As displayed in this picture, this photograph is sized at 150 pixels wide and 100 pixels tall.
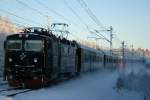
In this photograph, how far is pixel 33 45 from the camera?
21.1 m

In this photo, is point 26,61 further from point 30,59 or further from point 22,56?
point 22,56

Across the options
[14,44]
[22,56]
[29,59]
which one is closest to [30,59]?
[29,59]

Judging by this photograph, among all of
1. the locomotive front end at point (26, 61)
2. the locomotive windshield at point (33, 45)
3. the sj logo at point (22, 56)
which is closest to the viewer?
the locomotive front end at point (26, 61)

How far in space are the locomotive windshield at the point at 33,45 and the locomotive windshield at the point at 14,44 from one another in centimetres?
42

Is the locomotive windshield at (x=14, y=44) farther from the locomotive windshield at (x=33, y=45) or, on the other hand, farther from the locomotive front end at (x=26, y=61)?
the locomotive windshield at (x=33, y=45)

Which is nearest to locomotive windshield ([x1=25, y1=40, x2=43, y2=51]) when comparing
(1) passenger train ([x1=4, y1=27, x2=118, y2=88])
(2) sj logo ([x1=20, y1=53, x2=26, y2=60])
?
(1) passenger train ([x1=4, y1=27, x2=118, y2=88])

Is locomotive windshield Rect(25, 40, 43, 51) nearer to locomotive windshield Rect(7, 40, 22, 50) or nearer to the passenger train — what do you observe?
the passenger train

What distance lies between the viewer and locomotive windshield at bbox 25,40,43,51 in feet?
68.8

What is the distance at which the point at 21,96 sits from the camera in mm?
16594

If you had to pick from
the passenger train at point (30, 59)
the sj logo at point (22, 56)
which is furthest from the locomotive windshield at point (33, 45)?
the sj logo at point (22, 56)

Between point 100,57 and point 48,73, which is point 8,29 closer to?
point 100,57

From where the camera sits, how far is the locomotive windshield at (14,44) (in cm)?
2120

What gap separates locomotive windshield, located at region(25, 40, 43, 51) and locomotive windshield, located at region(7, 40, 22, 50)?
42cm

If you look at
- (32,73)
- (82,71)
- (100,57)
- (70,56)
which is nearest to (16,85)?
(32,73)
